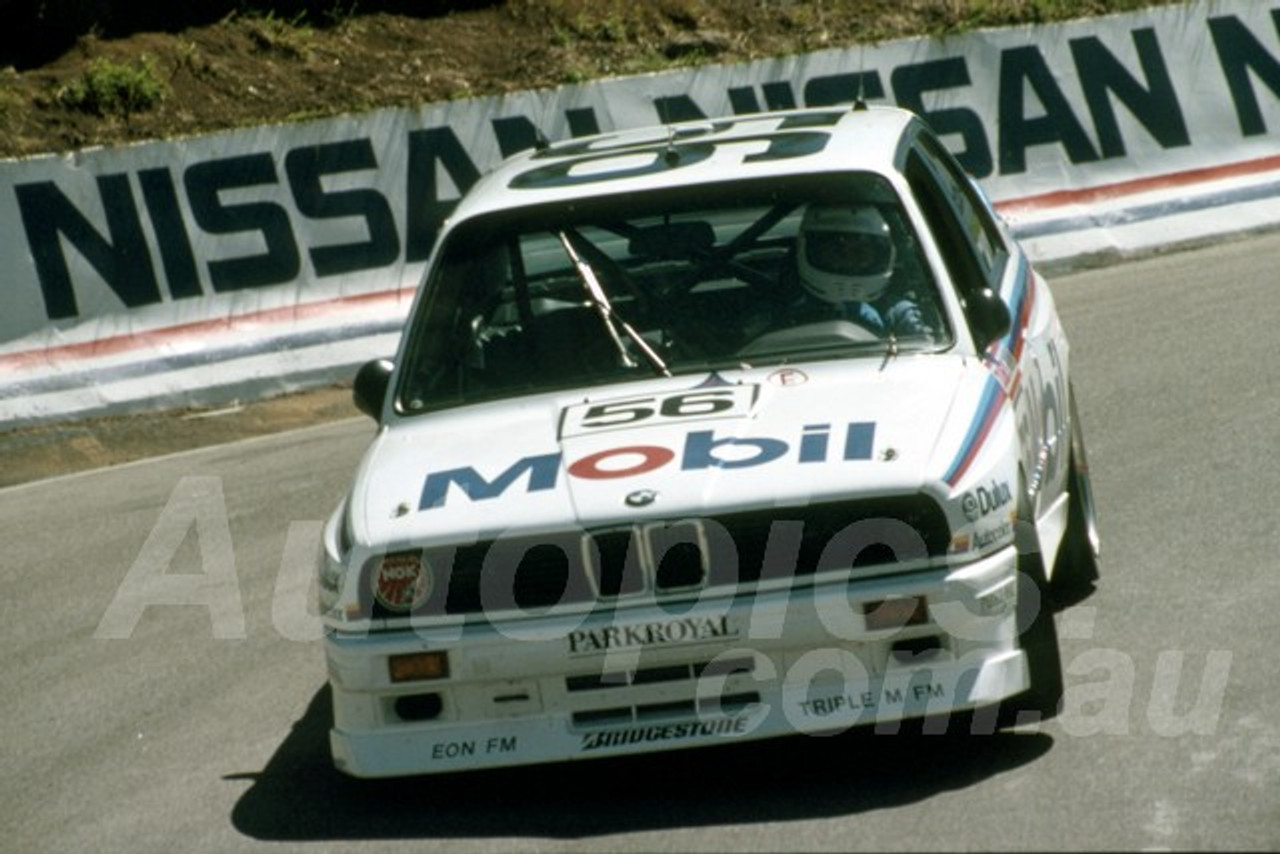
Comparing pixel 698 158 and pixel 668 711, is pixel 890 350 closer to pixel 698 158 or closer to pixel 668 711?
pixel 698 158

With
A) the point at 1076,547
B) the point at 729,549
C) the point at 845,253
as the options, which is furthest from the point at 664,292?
the point at 1076,547

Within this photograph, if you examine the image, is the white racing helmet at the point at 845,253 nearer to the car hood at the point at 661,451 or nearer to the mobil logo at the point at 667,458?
the car hood at the point at 661,451

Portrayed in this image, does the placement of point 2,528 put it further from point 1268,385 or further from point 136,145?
point 1268,385

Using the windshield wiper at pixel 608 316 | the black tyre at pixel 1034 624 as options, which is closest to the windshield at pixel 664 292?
the windshield wiper at pixel 608 316

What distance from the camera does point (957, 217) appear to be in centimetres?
804

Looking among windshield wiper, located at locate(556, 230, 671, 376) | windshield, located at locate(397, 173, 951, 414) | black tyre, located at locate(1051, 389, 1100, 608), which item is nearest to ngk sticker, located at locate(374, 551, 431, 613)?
windshield, located at locate(397, 173, 951, 414)

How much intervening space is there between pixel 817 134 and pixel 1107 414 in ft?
10.5

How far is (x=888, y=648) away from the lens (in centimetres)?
626

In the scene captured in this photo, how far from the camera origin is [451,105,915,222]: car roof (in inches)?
304

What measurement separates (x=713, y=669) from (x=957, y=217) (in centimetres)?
237

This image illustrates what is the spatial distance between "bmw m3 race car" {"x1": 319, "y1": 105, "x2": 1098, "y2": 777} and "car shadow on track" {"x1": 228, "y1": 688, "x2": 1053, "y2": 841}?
0.17 metres

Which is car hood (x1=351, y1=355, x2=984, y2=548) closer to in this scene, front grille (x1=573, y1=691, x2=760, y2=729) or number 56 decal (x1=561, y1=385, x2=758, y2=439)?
number 56 decal (x1=561, y1=385, x2=758, y2=439)

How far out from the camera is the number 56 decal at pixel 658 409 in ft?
22.5

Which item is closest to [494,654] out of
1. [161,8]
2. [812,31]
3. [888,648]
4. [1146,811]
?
[888,648]
